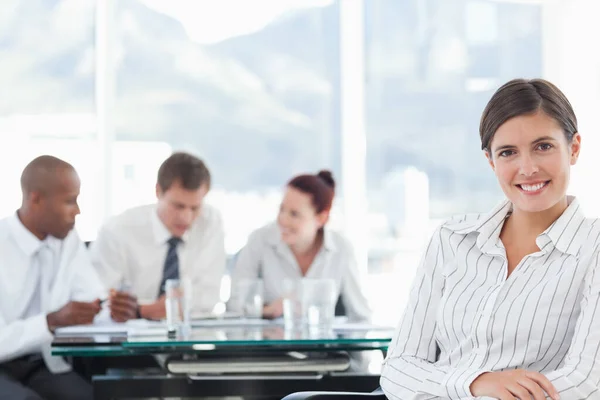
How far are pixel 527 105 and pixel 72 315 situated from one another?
1790mm

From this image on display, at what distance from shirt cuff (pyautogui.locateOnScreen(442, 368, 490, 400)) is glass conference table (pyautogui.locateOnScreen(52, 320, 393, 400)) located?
0.67 m

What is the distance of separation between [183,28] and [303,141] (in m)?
1.13

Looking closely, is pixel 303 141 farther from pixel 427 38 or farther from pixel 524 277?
pixel 524 277

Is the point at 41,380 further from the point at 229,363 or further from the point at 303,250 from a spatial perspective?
the point at 303,250

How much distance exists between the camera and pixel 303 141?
603 cm

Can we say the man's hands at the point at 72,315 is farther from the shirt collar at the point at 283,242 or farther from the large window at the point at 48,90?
the large window at the point at 48,90

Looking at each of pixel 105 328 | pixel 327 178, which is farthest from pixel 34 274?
pixel 327 178

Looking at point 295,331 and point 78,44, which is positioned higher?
point 78,44

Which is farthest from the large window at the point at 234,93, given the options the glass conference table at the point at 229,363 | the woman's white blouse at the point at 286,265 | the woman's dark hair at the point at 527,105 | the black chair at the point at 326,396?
the woman's dark hair at the point at 527,105

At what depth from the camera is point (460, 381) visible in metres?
1.81

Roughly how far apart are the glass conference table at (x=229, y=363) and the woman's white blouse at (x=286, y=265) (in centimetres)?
118

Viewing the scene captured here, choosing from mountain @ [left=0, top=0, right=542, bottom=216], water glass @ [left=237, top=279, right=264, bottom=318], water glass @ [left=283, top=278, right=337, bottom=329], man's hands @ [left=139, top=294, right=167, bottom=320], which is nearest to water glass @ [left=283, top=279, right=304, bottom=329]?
water glass @ [left=283, top=278, right=337, bottom=329]

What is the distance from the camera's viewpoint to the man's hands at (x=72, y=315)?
295cm

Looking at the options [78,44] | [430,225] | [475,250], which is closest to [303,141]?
[430,225]
